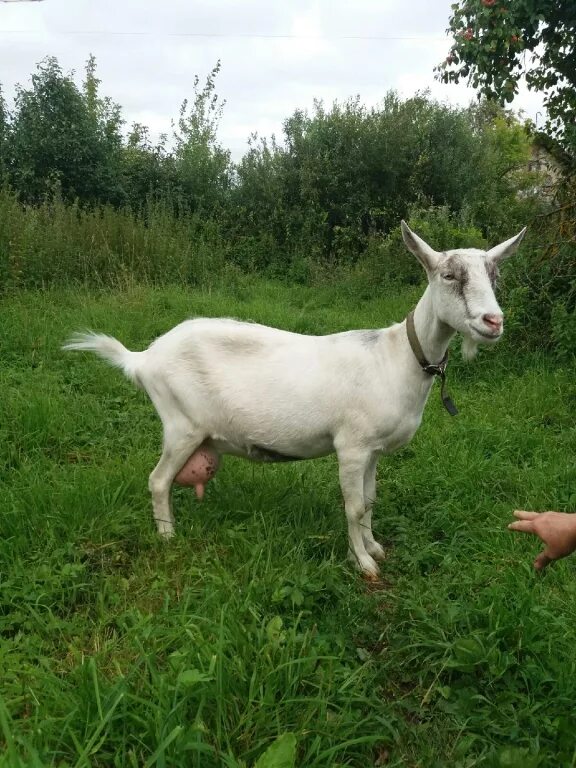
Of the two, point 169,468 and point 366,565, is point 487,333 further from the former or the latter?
point 169,468

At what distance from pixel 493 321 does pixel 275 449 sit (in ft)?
4.14

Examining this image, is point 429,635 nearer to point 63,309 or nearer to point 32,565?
point 32,565

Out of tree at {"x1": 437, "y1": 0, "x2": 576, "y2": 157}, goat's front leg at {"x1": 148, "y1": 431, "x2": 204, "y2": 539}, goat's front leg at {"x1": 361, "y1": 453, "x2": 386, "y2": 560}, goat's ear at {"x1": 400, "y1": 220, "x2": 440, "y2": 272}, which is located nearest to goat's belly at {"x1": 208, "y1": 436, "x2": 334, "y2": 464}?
goat's front leg at {"x1": 148, "y1": 431, "x2": 204, "y2": 539}

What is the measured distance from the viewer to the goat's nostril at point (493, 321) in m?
2.69

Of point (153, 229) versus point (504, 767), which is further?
Answer: point (153, 229)

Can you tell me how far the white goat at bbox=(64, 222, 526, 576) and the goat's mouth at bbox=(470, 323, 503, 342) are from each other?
70 millimetres

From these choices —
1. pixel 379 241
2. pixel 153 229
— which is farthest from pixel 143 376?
pixel 379 241

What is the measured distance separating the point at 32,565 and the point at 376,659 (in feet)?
5.20

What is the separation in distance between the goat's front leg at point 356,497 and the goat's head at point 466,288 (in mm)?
800

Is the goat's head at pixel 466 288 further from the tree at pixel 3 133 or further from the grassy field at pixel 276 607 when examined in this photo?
the tree at pixel 3 133

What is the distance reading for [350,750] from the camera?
193cm

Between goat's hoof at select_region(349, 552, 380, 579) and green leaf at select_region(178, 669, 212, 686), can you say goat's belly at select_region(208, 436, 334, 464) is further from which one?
green leaf at select_region(178, 669, 212, 686)

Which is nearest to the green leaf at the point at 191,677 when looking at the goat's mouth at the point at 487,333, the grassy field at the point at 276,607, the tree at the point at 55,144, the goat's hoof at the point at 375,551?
the grassy field at the point at 276,607

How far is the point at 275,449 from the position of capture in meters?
3.19
